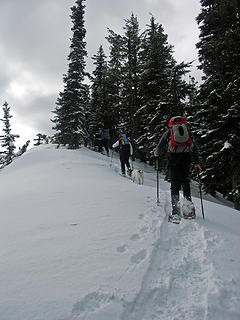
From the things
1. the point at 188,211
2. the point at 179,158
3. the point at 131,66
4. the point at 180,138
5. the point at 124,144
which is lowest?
the point at 188,211

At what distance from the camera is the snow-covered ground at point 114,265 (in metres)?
2.10

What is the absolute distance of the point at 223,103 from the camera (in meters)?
11.0

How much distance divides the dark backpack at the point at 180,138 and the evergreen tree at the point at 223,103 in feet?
21.1

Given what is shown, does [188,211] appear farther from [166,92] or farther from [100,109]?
[100,109]

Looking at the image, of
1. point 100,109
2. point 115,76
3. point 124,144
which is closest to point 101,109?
point 100,109

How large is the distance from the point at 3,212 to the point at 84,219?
6.98 ft

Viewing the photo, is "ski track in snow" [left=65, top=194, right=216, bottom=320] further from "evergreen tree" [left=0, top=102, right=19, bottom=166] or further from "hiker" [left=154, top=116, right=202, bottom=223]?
"evergreen tree" [left=0, top=102, right=19, bottom=166]

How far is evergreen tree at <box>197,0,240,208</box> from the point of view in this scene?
10492 millimetres

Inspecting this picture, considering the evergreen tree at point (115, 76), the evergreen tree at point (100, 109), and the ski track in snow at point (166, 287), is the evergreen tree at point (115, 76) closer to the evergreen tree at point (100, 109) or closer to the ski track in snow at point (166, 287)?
the evergreen tree at point (100, 109)

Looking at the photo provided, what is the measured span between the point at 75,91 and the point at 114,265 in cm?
2062

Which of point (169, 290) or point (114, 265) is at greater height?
point (114, 265)

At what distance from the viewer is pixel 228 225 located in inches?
190

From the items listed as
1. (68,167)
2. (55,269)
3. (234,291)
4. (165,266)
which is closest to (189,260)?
(165,266)

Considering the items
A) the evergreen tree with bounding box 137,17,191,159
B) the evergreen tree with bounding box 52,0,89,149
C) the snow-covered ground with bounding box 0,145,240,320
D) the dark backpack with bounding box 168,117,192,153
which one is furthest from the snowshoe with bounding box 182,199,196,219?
the evergreen tree with bounding box 52,0,89,149
